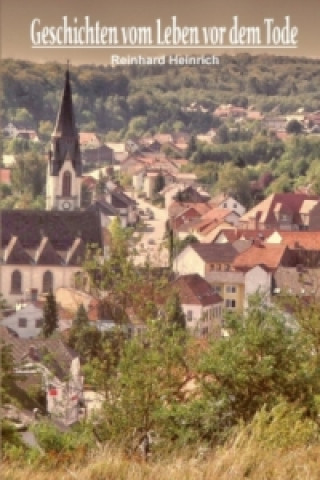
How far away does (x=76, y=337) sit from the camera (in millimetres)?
5977

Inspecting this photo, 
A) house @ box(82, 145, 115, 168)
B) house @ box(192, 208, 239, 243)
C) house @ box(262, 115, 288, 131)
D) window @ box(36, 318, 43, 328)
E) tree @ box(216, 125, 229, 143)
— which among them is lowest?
window @ box(36, 318, 43, 328)

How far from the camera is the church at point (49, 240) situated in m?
11.0

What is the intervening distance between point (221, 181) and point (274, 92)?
3.78 m

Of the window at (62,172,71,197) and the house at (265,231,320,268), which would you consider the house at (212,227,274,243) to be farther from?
the window at (62,172,71,197)

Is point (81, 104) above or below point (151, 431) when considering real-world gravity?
above

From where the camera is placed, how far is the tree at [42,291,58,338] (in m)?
7.64

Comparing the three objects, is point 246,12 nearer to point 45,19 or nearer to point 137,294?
point 45,19

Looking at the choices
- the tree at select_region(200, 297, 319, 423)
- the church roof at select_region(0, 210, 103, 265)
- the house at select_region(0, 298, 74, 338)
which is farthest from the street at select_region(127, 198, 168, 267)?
the tree at select_region(200, 297, 319, 423)

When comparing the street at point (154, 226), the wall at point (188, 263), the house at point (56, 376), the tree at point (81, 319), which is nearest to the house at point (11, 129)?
the street at point (154, 226)

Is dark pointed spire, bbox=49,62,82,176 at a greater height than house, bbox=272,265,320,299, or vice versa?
dark pointed spire, bbox=49,62,82,176

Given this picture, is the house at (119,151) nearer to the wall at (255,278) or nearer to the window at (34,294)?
the window at (34,294)

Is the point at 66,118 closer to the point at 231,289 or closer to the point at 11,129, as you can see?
the point at 11,129

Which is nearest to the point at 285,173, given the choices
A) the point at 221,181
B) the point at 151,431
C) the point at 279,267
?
the point at 221,181

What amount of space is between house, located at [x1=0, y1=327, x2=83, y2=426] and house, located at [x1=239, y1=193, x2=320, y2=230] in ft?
27.2
